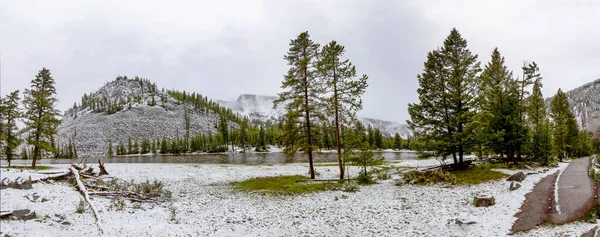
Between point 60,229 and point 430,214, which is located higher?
point 60,229

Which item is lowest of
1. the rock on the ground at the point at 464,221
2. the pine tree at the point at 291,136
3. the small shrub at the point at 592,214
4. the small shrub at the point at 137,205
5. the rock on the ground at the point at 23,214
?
the rock on the ground at the point at 464,221

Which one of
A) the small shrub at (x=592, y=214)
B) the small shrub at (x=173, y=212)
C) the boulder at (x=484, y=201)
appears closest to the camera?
the small shrub at (x=592, y=214)

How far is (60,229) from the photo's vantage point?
1124 cm

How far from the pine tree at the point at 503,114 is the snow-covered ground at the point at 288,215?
1146 centimetres

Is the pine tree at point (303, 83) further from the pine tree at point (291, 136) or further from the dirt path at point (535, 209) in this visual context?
the dirt path at point (535, 209)

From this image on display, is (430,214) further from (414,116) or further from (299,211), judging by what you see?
(414,116)

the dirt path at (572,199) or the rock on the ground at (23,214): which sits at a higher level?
the rock on the ground at (23,214)

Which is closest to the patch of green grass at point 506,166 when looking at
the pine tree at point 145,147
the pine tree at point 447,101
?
the pine tree at point 447,101

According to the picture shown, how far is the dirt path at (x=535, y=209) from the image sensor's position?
12.9m

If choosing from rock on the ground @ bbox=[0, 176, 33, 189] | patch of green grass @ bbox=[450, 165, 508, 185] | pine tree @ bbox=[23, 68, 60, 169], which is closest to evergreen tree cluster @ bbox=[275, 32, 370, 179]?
patch of green grass @ bbox=[450, 165, 508, 185]

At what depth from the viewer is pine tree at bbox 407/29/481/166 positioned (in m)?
27.8

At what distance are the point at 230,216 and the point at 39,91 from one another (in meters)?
35.6

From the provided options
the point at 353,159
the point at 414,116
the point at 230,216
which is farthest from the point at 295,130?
the point at 230,216

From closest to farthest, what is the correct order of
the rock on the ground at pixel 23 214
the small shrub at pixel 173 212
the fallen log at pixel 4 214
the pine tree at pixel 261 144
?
the fallen log at pixel 4 214 < the rock on the ground at pixel 23 214 < the small shrub at pixel 173 212 < the pine tree at pixel 261 144
